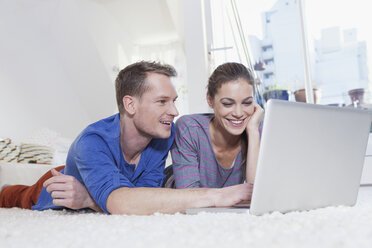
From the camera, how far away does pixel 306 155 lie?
2.91 feet

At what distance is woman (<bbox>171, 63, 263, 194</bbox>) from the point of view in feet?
5.09

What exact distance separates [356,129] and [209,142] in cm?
73

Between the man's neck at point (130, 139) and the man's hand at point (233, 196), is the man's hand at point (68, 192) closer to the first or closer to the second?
the man's neck at point (130, 139)

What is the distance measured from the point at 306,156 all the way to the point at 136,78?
923 mm

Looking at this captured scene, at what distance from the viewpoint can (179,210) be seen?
3.60ft

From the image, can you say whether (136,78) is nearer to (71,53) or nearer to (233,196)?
(233,196)

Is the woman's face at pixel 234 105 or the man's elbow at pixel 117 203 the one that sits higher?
the woman's face at pixel 234 105

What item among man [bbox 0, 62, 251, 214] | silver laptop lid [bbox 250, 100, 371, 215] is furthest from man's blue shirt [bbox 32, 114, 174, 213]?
silver laptop lid [bbox 250, 100, 371, 215]

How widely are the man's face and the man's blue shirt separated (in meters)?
0.12

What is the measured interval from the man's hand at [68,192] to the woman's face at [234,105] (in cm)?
67

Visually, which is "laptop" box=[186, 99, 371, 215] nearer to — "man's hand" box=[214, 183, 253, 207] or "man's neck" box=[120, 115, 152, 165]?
"man's hand" box=[214, 183, 253, 207]

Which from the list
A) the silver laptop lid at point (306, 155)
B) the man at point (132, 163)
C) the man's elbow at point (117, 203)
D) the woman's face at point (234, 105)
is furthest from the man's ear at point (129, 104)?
the silver laptop lid at point (306, 155)

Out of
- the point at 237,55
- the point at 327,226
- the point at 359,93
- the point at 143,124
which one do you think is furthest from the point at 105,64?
the point at 327,226

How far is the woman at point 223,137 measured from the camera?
155 cm
